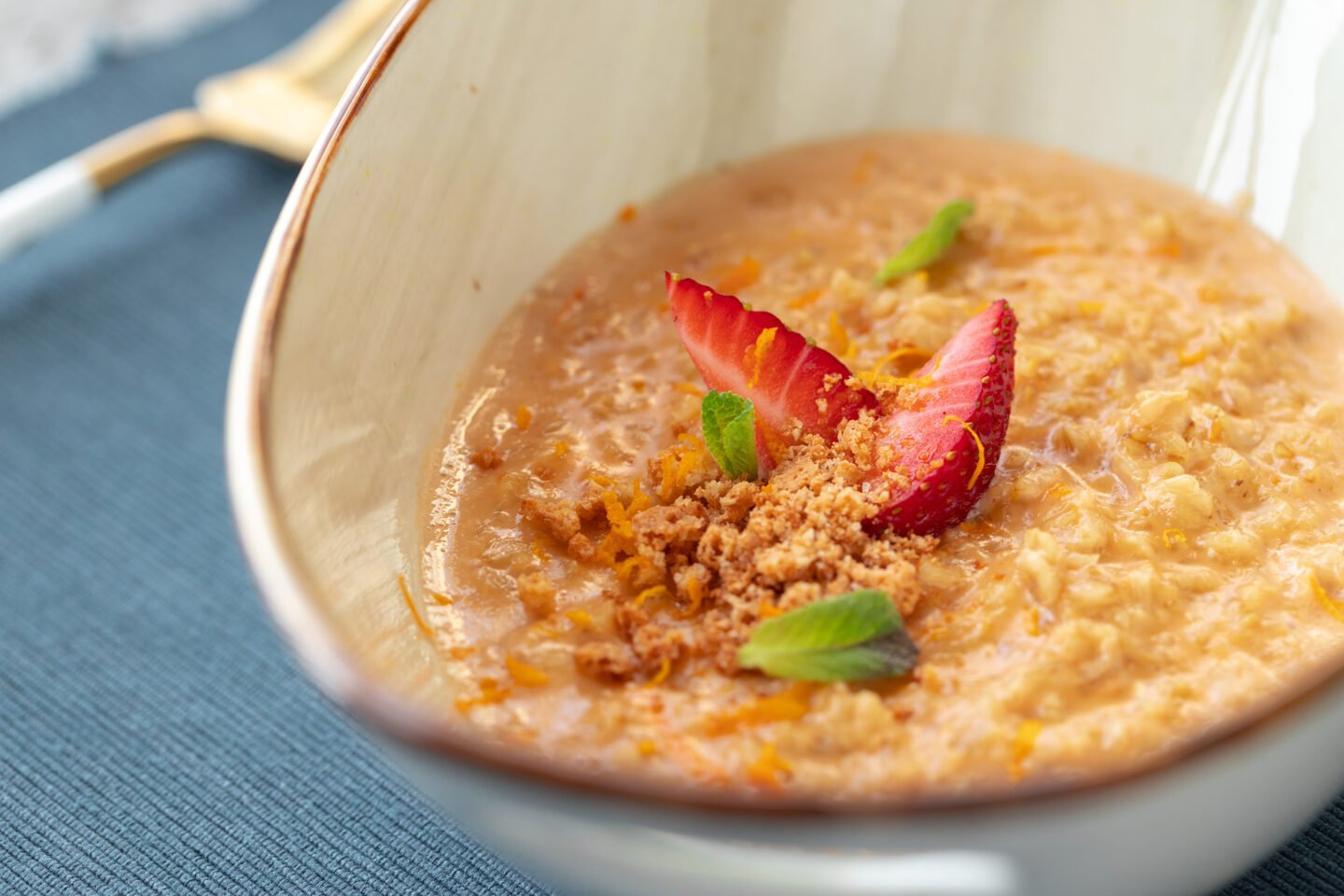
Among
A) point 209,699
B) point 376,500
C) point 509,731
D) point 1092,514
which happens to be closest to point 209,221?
point 209,699

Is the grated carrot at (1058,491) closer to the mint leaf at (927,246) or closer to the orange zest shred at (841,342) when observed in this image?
the orange zest shred at (841,342)

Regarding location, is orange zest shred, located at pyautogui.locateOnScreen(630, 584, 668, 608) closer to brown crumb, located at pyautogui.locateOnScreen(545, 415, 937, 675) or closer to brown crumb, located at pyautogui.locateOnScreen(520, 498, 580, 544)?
brown crumb, located at pyautogui.locateOnScreen(545, 415, 937, 675)

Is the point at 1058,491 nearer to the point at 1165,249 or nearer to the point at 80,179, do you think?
the point at 1165,249

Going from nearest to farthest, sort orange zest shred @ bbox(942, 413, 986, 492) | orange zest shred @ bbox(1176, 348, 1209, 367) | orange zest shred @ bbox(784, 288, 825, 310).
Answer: orange zest shred @ bbox(942, 413, 986, 492)
orange zest shred @ bbox(1176, 348, 1209, 367)
orange zest shred @ bbox(784, 288, 825, 310)

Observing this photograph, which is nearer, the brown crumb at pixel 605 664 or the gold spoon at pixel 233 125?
the brown crumb at pixel 605 664

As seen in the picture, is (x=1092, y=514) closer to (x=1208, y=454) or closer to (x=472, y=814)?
(x=1208, y=454)

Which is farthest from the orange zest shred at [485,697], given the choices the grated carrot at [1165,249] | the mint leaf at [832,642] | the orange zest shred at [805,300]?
the grated carrot at [1165,249]

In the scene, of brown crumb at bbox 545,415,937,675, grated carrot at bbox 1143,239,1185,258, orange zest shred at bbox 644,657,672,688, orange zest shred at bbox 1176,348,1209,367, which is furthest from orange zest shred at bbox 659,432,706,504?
grated carrot at bbox 1143,239,1185,258
